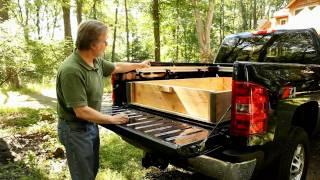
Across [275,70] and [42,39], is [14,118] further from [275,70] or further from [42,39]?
[275,70]

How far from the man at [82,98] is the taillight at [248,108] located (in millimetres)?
1077

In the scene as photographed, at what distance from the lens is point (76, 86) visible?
8.71 feet

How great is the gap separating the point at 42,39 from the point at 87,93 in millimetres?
6375

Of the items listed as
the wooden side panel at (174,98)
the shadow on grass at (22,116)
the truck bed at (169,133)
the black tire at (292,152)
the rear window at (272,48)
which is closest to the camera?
the truck bed at (169,133)

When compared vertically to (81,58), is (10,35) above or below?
above

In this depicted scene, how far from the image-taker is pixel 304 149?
3.97 meters

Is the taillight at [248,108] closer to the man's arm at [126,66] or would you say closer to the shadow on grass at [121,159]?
the man's arm at [126,66]

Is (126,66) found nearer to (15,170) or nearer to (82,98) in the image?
(82,98)

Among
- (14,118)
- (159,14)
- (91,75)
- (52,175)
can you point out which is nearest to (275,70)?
(91,75)

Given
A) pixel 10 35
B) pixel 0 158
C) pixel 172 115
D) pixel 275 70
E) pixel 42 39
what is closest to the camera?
pixel 275 70

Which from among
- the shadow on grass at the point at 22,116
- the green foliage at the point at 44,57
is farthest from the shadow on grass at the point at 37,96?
the green foliage at the point at 44,57

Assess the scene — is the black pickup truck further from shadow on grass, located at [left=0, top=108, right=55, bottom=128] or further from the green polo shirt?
shadow on grass, located at [left=0, top=108, right=55, bottom=128]

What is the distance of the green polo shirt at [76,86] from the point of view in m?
2.65

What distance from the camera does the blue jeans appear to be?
111 inches
